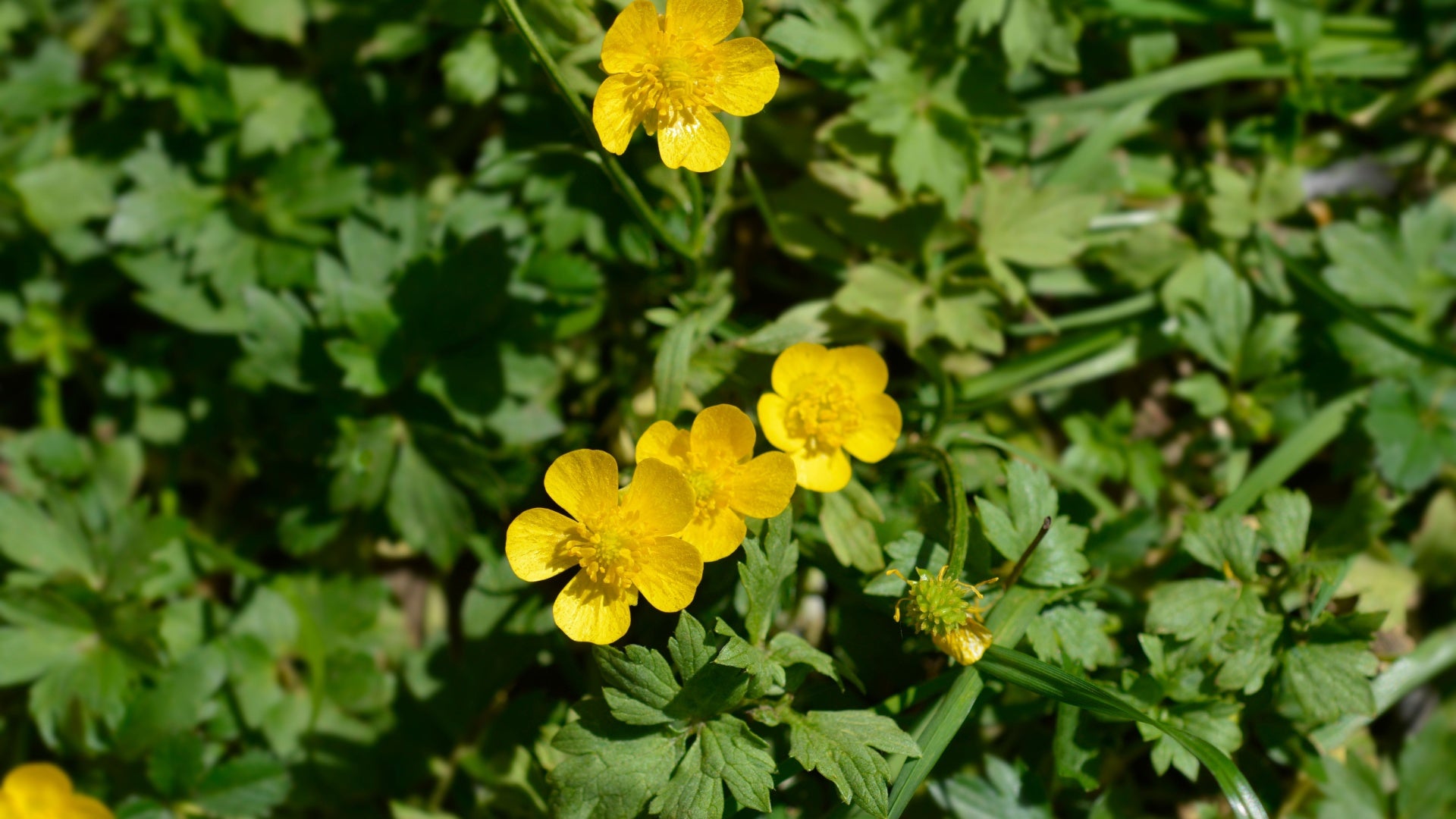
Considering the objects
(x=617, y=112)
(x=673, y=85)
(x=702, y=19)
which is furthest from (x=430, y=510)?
(x=702, y=19)

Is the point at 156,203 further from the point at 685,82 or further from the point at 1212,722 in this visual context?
the point at 1212,722

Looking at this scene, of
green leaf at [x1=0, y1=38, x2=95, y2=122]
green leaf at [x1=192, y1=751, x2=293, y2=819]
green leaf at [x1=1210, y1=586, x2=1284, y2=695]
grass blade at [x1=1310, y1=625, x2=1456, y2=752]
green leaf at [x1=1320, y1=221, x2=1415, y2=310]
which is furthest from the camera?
green leaf at [x1=0, y1=38, x2=95, y2=122]

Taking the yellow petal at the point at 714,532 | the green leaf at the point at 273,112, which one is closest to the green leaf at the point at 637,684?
the yellow petal at the point at 714,532

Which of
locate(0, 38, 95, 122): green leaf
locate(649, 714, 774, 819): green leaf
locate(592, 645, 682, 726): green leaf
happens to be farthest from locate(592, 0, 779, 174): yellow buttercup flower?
locate(0, 38, 95, 122): green leaf

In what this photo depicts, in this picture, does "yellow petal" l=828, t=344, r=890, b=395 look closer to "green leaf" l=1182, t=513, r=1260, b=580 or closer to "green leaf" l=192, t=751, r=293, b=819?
"green leaf" l=1182, t=513, r=1260, b=580

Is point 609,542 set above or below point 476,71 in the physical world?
below

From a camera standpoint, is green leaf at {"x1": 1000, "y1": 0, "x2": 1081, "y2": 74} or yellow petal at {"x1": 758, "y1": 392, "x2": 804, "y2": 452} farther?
green leaf at {"x1": 1000, "y1": 0, "x2": 1081, "y2": 74}
